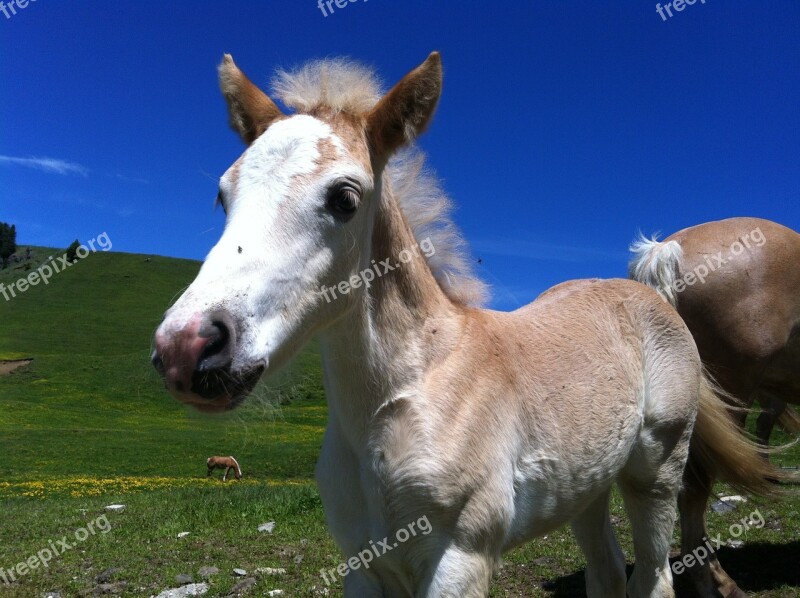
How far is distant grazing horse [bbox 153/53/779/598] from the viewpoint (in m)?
2.19

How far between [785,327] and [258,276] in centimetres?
528

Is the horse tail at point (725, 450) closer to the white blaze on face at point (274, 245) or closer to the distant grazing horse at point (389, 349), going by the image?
the distant grazing horse at point (389, 349)

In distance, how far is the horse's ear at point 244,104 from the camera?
287cm

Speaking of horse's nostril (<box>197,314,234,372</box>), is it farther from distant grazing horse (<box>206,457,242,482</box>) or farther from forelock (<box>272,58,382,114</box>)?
distant grazing horse (<box>206,457,242,482</box>)

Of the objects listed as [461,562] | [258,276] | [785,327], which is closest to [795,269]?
[785,327]

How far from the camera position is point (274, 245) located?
88.7 inches

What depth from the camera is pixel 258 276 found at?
2.16 metres

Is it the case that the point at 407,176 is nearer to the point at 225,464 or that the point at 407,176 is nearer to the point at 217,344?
the point at 217,344

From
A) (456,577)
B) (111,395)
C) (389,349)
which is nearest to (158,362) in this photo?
(389,349)

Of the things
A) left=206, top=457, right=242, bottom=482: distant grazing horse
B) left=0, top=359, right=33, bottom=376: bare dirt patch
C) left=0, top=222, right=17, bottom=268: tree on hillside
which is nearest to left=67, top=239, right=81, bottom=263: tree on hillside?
left=0, top=222, right=17, bottom=268: tree on hillside

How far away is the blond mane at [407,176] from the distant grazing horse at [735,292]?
9.05ft

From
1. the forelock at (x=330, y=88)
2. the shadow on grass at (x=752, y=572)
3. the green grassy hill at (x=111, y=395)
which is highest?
the green grassy hill at (x=111, y=395)

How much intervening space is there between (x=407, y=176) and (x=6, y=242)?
131 meters

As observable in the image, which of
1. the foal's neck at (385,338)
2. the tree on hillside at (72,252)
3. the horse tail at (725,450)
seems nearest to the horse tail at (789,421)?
the horse tail at (725,450)
